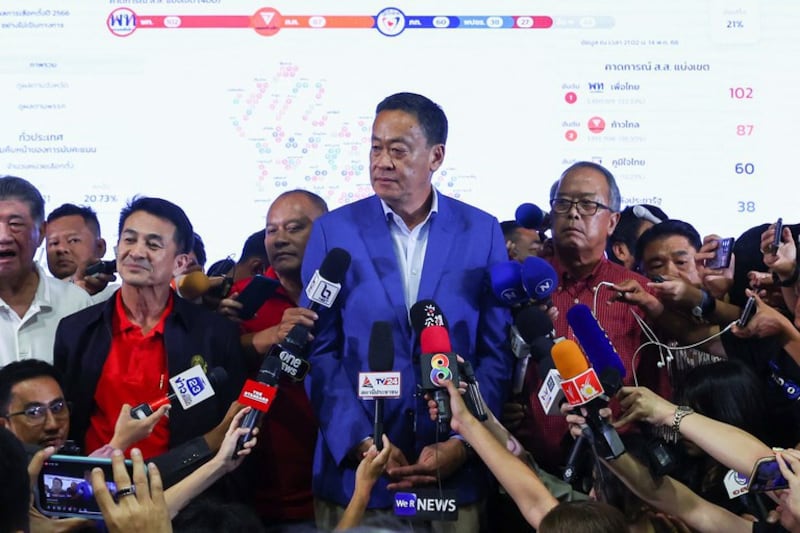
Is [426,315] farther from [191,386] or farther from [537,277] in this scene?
[191,386]

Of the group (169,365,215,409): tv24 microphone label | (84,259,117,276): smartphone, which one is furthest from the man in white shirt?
(169,365,215,409): tv24 microphone label

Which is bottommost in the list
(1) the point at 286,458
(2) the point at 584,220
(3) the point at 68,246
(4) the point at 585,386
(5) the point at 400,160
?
(1) the point at 286,458

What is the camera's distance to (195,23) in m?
5.18

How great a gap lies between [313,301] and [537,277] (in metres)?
0.64

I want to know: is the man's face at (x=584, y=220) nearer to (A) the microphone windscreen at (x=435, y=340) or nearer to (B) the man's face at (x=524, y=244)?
(B) the man's face at (x=524, y=244)

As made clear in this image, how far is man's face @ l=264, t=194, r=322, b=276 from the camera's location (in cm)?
400

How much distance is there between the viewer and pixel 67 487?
2.39 m

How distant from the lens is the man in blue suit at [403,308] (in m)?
3.17

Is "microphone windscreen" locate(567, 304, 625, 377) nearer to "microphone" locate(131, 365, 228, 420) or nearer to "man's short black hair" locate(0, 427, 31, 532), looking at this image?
"microphone" locate(131, 365, 228, 420)

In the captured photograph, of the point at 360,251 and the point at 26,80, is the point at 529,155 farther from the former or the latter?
the point at 26,80

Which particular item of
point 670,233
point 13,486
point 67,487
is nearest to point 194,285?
point 67,487

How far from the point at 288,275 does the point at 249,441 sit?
3.96 ft

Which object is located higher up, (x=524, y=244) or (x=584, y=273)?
(x=524, y=244)

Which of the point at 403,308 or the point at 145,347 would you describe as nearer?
the point at 403,308
